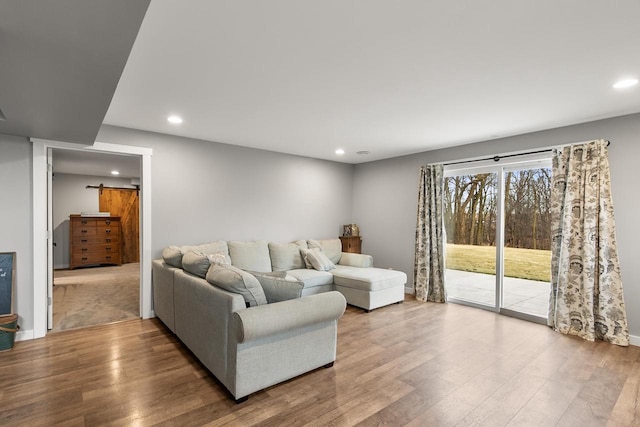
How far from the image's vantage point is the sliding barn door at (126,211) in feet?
27.9

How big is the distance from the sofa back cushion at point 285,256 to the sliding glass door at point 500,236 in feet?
7.96

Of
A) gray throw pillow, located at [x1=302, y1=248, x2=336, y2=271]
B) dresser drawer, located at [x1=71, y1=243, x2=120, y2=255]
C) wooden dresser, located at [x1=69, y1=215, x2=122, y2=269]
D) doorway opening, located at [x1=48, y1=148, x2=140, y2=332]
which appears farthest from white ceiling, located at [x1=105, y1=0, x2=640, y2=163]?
dresser drawer, located at [x1=71, y1=243, x2=120, y2=255]

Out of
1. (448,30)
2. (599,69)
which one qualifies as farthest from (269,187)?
(599,69)

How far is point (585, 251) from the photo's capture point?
3453 millimetres

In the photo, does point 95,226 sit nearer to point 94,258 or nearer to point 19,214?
point 94,258

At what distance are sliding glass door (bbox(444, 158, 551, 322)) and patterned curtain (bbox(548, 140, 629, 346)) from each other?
312 mm

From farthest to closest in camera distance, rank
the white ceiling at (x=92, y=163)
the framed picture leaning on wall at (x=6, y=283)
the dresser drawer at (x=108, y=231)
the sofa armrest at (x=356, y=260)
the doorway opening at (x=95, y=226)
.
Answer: the dresser drawer at (x=108, y=231)
the doorway opening at (x=95, y=226)
the white ceiling at (x=92, y=163)
the sofa armrest at (x=356, y=260)
the framed picture leaning on wall at (x=6, y=283)

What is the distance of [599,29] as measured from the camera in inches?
71.8

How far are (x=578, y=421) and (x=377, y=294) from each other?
2.54 m

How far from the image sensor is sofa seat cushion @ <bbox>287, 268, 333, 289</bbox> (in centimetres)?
443

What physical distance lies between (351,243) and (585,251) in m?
3.45

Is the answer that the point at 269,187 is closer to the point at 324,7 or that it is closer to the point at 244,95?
the point at 244,95

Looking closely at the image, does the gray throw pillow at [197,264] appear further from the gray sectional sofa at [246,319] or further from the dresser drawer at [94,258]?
the dresser drawer at [94,258]

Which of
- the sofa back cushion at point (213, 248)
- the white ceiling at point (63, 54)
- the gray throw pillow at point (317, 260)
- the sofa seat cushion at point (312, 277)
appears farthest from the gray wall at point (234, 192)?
the white ceiling at point (63, 54)
